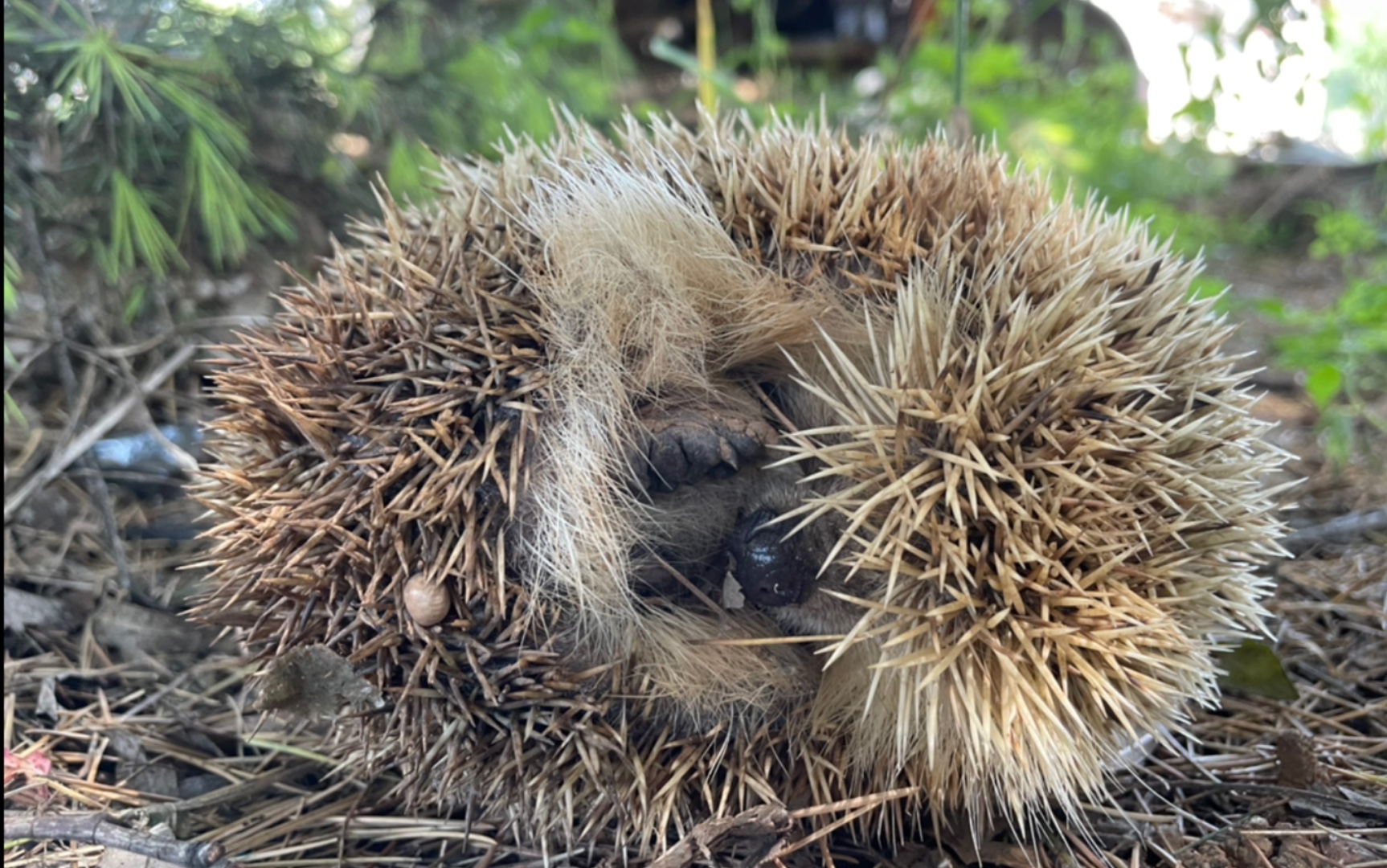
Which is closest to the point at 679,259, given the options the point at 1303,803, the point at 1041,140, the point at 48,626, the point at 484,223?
the point at 484,223

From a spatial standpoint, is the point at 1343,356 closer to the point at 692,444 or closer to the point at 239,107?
the point at 692,444

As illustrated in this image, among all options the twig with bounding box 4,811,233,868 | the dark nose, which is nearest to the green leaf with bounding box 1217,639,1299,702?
the dark nose

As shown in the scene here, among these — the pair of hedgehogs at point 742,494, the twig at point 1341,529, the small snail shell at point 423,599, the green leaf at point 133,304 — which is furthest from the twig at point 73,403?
the twig at point 1341,529

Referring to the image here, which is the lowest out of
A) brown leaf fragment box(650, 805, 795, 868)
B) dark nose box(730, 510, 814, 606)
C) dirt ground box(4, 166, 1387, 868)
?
dirt ground box(4, 166, 1387, 868)

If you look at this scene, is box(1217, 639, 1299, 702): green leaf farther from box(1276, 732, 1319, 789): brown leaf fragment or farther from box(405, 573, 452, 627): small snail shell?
box(405, 573, 452, 627): small snail shell

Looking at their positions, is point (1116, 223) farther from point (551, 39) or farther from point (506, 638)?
point (551, 39)

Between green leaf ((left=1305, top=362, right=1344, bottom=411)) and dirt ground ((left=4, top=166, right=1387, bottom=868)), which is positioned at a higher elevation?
green leaf ((left=1305, top=362, right=1344, bottom=411))
